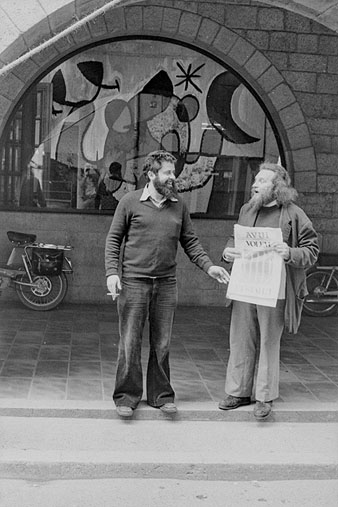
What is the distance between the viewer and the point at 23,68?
33.9 feet

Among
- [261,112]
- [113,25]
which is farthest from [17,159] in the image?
[261,112]

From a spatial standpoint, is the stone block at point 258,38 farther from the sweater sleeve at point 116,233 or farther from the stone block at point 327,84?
the sweater sleeve at point 116,233

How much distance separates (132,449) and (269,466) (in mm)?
921

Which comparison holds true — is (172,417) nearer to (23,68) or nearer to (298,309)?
(298,309)

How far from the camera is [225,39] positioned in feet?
34.5

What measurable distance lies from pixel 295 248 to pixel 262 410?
1232 mm

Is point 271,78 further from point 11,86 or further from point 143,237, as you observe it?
point 143,237

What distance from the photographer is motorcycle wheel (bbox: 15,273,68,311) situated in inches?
414

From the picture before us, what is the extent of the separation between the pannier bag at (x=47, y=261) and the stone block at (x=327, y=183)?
3.39 m

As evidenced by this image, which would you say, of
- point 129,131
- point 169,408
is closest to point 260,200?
point 169,408

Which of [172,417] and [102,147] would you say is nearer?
[172,417]

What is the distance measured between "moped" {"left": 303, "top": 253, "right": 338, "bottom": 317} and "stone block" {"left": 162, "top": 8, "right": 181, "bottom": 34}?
11.0 feet

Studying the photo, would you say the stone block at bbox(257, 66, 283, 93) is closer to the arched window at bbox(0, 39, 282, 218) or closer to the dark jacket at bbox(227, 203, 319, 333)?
the arched window at bbox(0, 39, 282, 218)

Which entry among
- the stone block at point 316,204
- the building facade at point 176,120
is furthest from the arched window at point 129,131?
the stone block at point 316,204
